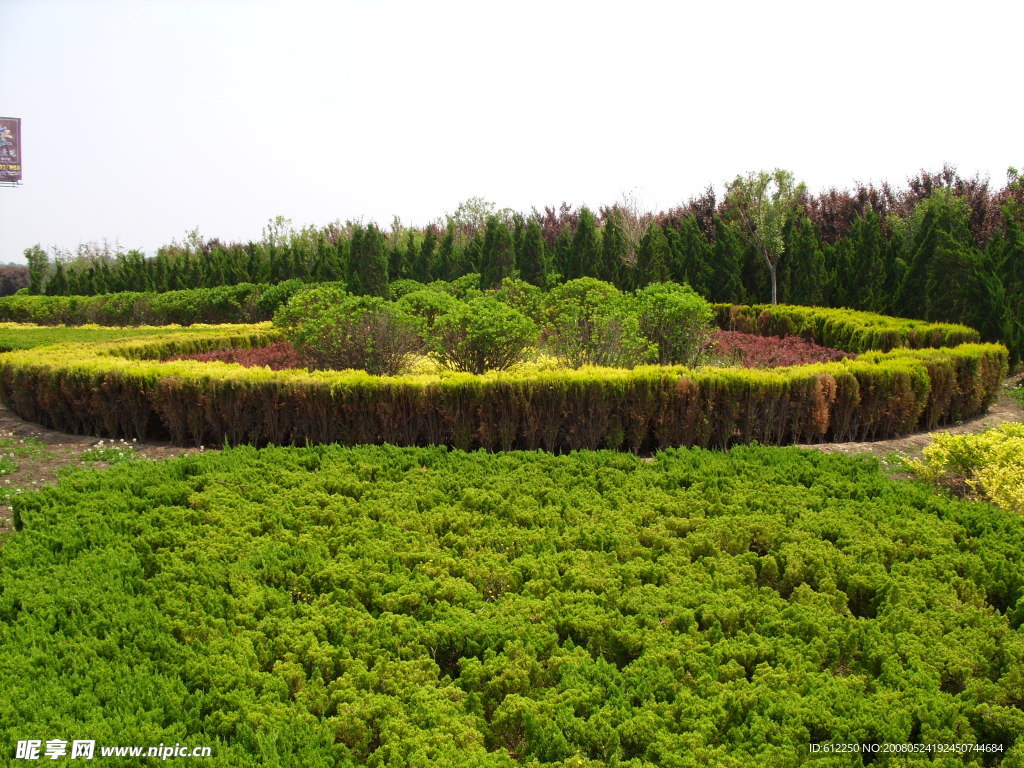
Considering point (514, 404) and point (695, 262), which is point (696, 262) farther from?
point (514, 404)

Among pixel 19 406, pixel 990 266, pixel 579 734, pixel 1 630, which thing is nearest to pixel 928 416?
pixel 990 266

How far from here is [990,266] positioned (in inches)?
535

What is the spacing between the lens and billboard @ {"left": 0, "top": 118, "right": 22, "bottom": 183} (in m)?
41.6

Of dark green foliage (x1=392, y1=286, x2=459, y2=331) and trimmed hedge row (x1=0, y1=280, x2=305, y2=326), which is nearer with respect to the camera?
dark green foliage (x1=392, y1=286, x2=459, y2=331)

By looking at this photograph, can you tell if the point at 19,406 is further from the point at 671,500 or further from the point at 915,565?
the point at 915,565

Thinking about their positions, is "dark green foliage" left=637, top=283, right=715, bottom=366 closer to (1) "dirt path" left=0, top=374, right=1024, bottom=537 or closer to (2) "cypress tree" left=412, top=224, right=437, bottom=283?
(1) "dirt path" left=0, top=374, right=1024, bottom=537

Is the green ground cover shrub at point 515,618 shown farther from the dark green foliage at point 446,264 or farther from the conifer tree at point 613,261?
the dark green foliage at point 446,264

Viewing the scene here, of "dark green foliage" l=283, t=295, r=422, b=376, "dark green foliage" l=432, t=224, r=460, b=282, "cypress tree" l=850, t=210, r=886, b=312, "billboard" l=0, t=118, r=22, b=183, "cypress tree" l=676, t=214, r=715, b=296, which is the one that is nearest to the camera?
"dark green foliage" l=283, t=295, r=422, b=376

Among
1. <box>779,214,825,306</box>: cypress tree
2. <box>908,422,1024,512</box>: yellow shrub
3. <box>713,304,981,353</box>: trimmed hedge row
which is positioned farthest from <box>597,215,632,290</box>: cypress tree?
<box>908,422,1024,512</box>: yellow shrub

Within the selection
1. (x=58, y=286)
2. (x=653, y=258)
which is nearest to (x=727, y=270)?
(x=653, y=258)

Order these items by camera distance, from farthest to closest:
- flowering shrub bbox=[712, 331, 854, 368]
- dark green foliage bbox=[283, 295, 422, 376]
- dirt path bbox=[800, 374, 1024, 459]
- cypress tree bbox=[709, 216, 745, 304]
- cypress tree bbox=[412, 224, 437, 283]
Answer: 1. cypress tree bbox=[412, 224, 437, 283]
2. cypress tree bbox=[709, 216, 745, 304]
3. flowering shrub bbox=[712, 331, 854, 368]
4. dark green foliage bbox=[283, 295, 422, 376]
5. dirt path bbox=[800, 374, 1024, 459]

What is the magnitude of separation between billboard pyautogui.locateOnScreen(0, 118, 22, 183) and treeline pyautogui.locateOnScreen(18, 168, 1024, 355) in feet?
35.0

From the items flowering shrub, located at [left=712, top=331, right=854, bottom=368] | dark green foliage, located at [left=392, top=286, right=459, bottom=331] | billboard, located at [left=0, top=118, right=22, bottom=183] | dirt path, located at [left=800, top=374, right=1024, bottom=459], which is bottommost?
dirt path, located at [left=800, top=374, right=1024, bottom=459]

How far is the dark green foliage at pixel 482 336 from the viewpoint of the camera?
9461 mm
